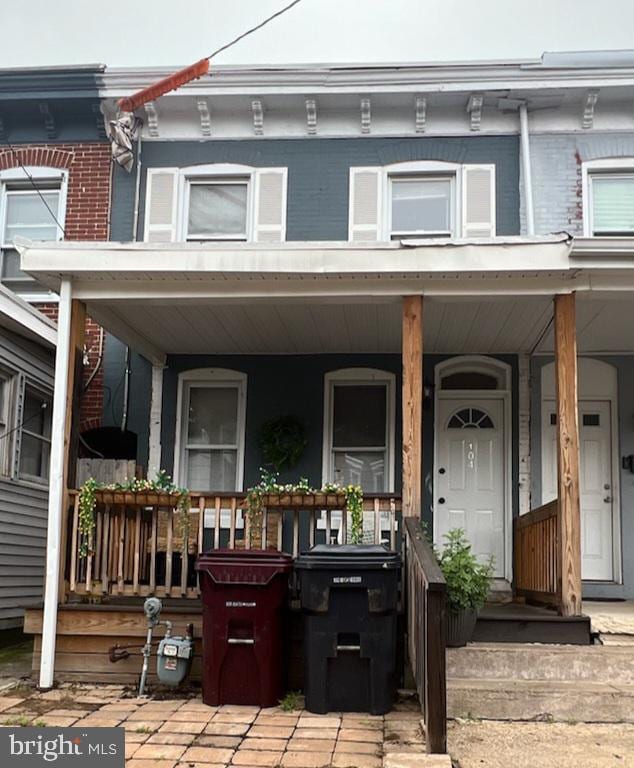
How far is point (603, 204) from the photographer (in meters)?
9.24

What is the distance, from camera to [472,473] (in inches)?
338

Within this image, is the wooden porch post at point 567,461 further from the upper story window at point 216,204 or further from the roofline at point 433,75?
the upper story window at point 216,204

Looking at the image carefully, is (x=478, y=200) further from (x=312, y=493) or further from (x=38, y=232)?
(x=38, y=232)

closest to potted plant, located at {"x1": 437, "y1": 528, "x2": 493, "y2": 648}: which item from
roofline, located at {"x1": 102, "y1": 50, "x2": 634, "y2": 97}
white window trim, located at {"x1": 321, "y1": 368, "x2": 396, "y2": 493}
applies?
white window trim, located at {"x1": 321, "y1": 368, "x2": 396, "y2": 493}

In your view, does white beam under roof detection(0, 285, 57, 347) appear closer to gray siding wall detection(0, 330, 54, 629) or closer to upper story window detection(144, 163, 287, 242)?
gray siding wall detection(0, 330, 54, 629)

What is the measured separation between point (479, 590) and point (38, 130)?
295 inches

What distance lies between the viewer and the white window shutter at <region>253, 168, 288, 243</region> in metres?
9.35

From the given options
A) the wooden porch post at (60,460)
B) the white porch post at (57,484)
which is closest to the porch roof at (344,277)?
the wooden porch post at (60,460)

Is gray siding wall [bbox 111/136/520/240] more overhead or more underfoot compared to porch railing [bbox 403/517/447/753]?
more overhead

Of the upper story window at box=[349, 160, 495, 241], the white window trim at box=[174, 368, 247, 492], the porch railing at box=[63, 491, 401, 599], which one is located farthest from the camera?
the upper story window at box=[349, 160, 495, 241]

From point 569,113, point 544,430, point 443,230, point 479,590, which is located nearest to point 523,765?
point 479,590

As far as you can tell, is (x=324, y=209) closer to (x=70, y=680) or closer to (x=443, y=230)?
(x=443, y=230)

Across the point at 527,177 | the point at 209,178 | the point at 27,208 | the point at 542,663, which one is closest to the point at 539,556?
the point at 542,663

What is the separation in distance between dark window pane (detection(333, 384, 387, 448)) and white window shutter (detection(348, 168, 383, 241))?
5.57 feet
